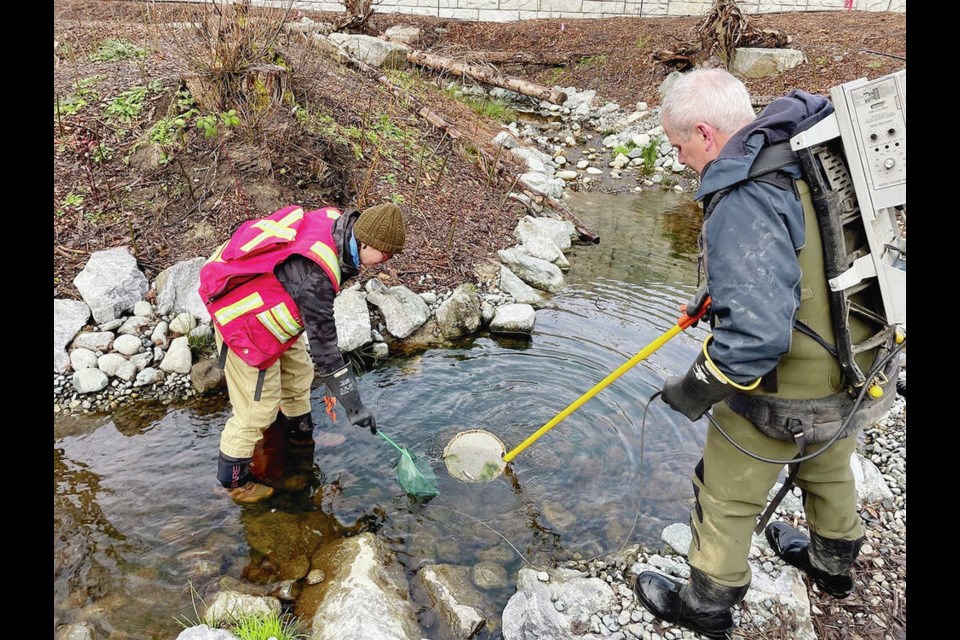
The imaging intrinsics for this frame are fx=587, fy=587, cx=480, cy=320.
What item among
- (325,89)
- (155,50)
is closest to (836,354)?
(325,89)

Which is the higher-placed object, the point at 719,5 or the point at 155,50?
the point at 719,5

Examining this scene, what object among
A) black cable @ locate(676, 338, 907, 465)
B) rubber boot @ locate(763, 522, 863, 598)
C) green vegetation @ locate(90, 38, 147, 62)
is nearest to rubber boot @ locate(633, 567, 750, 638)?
rubber boot @ locate(763, 522, 863, 598)

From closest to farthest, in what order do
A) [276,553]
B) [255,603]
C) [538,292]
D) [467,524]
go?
[255,603], [276,553], [467,524], [538,292]

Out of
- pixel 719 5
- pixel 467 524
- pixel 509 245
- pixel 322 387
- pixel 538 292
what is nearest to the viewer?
pixel 467 524

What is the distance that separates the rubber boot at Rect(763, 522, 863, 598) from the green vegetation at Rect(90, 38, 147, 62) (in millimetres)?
9215

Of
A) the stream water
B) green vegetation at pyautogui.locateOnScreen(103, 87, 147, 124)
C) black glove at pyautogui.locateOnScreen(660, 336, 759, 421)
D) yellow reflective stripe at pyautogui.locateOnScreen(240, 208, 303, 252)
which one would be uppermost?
green vegetation at pyautogui.locateOnScreen(103, 87, 147, 124)

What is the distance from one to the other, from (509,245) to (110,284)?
423cm

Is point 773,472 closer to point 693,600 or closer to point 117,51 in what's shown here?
point 693,600

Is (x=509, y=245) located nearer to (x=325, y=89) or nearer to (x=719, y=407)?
(x=325, y=89)

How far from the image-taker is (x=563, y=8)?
18609 millimetres

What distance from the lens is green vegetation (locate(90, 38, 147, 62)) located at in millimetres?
8055

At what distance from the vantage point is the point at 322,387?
5.00m

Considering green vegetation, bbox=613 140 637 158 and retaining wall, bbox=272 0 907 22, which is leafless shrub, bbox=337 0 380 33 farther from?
green vegetation, bbox=613 140 637 158

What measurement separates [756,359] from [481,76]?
12.8 metres
